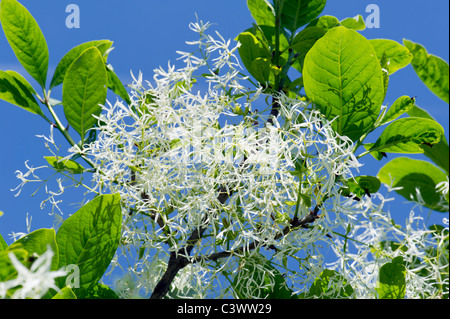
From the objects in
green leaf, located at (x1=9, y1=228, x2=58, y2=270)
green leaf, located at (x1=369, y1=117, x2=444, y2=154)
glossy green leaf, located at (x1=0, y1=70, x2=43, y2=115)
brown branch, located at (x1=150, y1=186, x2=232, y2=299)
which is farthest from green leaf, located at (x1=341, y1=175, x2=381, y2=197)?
glossy green leaf, located at (x1=0, y1=70, x2=43, y2=115)

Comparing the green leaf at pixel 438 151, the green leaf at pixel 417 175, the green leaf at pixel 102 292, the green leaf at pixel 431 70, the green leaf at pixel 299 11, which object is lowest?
the green leaf at pixel 102 292

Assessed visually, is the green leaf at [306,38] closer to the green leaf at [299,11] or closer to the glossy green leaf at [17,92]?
the green leaf at [299,11]

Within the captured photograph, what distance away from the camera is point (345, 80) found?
680mm

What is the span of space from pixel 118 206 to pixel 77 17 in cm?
46

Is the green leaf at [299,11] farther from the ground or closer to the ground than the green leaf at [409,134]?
farther from the ground

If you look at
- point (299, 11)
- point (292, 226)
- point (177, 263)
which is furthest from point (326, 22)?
point (177, 263)

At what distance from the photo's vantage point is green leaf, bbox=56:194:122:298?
1.88 feet

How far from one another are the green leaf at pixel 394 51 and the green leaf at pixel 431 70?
1.38ft

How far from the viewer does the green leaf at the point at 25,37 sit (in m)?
0.76

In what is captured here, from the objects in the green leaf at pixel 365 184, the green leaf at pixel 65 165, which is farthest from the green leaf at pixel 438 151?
the green leaf at pixel 65 165

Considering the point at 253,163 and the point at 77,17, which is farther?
the point at 77,17
